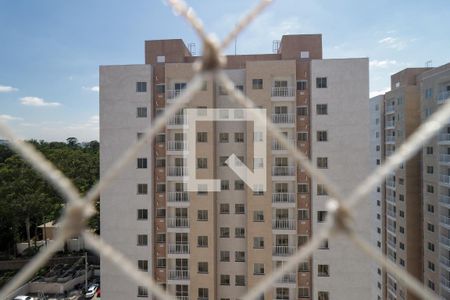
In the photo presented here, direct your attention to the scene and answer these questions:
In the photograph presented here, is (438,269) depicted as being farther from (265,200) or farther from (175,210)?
(175,210)

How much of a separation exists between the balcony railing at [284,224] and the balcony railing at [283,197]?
0.66 metres

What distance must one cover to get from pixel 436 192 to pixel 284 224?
928 centimetres

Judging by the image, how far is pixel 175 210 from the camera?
1060cm

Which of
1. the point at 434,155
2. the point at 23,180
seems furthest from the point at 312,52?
the point at 23,180

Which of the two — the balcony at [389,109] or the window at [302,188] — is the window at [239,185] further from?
the balcony at [389,109]

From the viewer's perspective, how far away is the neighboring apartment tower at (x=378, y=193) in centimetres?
1945

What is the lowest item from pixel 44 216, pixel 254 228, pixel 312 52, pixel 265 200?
pixel 44 216

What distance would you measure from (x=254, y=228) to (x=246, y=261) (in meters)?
1.23

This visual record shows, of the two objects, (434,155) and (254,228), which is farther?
(434,155)

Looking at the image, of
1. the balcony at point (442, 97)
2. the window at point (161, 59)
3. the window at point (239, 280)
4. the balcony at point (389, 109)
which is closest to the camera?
the window at point (239, 280)

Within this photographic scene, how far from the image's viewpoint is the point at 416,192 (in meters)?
16.7

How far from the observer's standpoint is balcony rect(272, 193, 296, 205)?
10164 millimetres

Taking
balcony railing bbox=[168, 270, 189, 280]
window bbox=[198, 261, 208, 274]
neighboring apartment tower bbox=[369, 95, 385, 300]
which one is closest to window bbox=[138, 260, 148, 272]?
balcony railing bbox=[168, 270, 189, 280]

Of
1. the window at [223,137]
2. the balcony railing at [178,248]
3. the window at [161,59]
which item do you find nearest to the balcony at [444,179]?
the window at [223,137]
